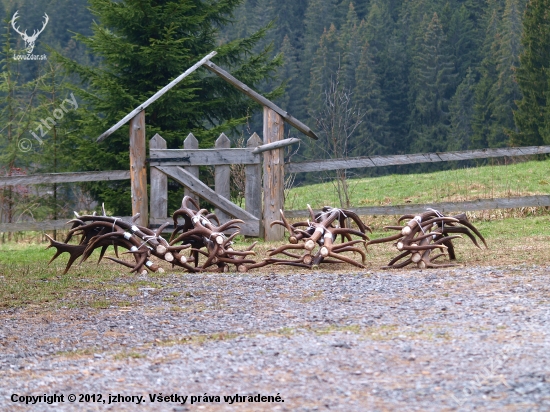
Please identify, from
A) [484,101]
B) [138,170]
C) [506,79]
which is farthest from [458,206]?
[506,79]

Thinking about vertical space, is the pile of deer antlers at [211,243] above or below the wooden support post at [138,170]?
below

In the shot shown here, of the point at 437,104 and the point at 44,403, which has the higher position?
the point at 437,104

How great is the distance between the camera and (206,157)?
46.9ft

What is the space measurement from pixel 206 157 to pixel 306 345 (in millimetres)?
8807

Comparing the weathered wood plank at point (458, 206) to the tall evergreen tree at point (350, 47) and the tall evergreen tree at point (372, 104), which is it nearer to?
the tall evergreen tree at point (372, 104)

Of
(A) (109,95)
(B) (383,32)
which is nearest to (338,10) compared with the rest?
(B) (383,32)

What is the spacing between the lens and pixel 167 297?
8430 mm

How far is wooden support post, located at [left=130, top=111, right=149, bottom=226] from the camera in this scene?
14.3 m

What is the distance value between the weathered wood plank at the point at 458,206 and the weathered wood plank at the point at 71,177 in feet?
9.99

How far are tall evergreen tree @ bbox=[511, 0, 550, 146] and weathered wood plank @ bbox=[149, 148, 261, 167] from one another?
36.4 meters

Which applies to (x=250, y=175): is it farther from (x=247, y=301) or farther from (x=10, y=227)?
(x=247, y=301)

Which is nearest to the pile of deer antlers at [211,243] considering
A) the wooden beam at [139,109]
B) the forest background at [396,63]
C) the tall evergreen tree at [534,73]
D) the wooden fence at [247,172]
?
the wooden fence at [247,172]

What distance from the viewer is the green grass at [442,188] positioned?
19.4 metres

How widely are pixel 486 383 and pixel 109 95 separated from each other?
14665 millimetres
